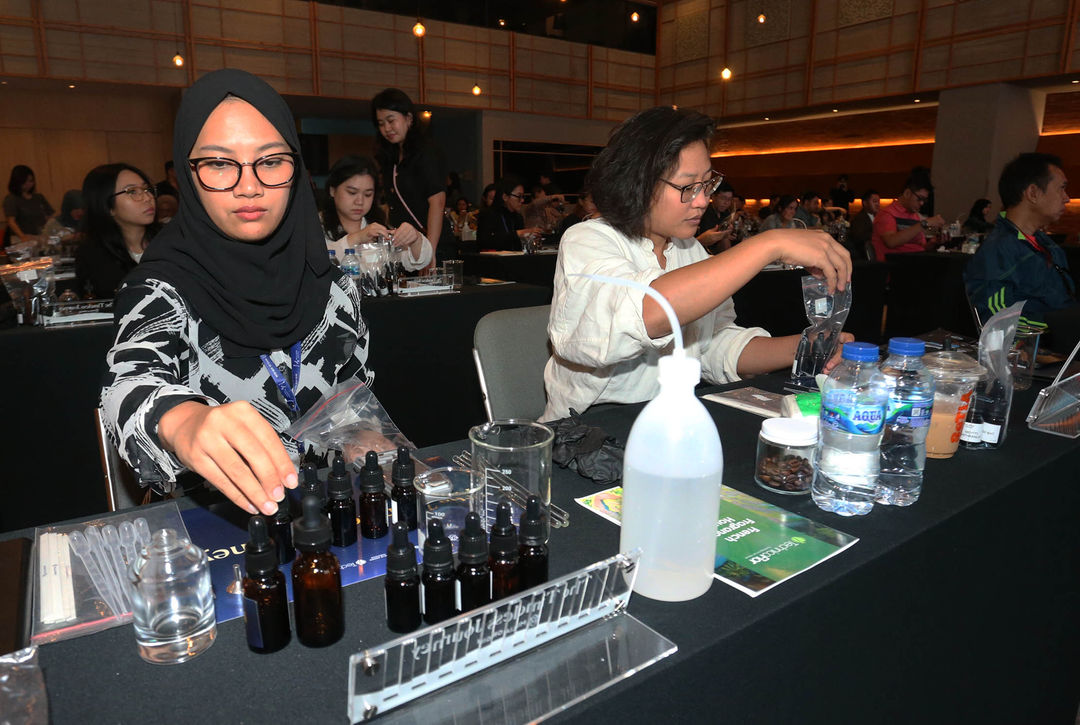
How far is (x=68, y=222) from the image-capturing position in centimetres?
742

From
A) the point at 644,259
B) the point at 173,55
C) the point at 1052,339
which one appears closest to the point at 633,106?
the point at 173,55

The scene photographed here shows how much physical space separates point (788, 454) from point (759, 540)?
213mm

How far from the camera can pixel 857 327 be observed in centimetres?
551

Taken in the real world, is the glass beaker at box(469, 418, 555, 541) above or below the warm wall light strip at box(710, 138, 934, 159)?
below

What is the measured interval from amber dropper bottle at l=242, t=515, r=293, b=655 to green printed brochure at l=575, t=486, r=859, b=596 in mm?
474

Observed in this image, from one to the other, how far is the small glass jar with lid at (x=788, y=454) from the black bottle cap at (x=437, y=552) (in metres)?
0.59

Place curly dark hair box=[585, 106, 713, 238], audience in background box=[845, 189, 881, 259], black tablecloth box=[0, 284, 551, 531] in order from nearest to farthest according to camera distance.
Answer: curly dark hair box=[585, 106, 713, 238] < black tablecloth box=[0, 284, 551, 531] < audience in background box=[845, 189, 881, 259]

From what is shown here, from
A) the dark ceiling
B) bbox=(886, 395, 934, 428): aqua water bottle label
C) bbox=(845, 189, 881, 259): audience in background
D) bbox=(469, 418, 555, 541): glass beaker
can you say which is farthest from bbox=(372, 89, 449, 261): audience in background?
the dark ceiling

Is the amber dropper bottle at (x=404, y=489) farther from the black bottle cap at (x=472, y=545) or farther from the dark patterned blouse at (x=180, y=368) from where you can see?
the dark patterned blouse at (x=180, y=368)

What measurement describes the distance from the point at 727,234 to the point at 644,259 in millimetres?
4483

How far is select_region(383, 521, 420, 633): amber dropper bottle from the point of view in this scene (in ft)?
2.18

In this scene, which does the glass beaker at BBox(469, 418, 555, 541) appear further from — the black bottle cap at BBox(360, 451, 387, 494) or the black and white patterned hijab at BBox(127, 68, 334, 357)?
the black and white patterned hijab at BBox(127, 68, 334, 357)

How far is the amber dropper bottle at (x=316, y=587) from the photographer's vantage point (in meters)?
0.66

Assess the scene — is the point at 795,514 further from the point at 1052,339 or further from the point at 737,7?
the point at 737,7
